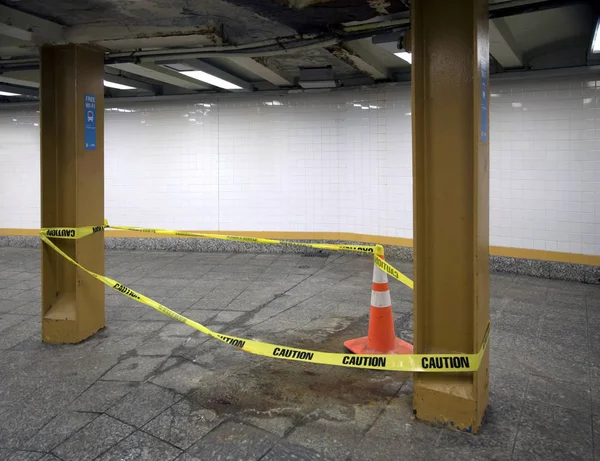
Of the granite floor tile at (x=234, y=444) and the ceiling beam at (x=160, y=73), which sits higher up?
the ceiling beam at (x=160, y=73)

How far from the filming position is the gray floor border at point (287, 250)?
7371mm

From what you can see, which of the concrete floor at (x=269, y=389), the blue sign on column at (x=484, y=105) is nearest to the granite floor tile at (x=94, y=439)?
the concrete floor at (x=269, y=389)

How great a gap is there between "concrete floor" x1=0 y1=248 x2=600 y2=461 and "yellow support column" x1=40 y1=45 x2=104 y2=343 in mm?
350

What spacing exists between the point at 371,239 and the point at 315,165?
186cm

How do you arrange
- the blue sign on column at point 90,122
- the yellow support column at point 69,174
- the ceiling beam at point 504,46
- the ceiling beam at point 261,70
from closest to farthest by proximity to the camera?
the yellow support column at point 69,174
the blue sign on column at point 90,122
the ceiling beam at point 504,46
the ceiling beam at point 261,70

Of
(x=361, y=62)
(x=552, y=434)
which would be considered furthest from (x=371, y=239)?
(x=552, y=434)

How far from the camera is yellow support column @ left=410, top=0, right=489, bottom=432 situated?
3.15 m

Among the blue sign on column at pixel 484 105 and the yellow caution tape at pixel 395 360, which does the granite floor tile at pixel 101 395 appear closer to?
the yellow caution tape at pixel 395 360

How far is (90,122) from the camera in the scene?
5.06m

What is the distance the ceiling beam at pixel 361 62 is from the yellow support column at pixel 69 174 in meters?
2.88

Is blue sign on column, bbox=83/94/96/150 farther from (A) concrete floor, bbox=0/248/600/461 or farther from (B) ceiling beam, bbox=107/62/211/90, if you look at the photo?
(B) ceiling beam, bbox=107/62/211/90

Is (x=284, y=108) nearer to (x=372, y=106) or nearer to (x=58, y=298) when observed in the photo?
(x=372, y=106)

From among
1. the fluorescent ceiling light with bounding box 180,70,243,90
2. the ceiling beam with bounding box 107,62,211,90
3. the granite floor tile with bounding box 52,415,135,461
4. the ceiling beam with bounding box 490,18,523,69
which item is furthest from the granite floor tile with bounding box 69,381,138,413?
the ceiling beam with bounding box 490,18,523,69

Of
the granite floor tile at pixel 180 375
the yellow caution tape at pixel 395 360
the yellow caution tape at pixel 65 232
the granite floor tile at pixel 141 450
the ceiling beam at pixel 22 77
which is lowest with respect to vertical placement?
the granite floor tile at pixel 141 450
